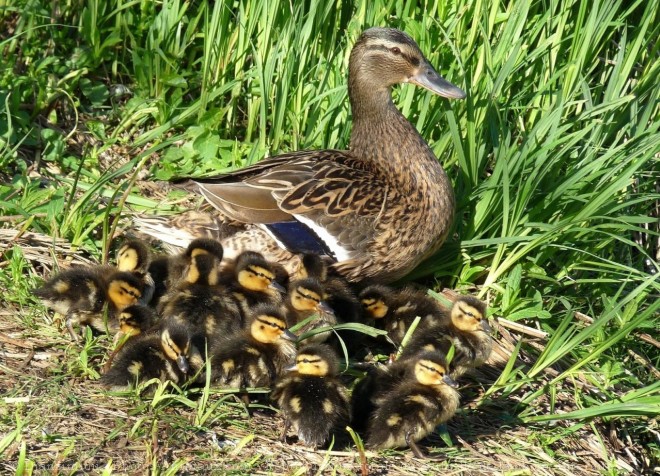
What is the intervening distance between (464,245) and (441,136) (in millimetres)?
732

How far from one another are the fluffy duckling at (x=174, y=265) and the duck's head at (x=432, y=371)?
1.23 meters

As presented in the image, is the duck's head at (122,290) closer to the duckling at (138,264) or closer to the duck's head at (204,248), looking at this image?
the duckling at (138,264)

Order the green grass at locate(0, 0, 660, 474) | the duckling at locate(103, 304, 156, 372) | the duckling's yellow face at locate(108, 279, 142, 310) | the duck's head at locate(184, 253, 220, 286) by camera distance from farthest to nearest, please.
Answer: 1. the green grass at locate(0, 0, 660, 474)
2. the duck's head at locate(184, 253, 220, 286)
3. the duckling's yellow face at locate(108, 279, 142, 310)
4. the duckling at locate(103, 304, 156, 372)

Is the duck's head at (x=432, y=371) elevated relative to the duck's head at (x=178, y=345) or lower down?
elevated

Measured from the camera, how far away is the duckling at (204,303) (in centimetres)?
467

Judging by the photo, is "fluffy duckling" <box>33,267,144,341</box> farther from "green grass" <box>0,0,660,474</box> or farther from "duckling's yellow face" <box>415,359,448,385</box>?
"duckling's yellow face" <box>415,359,448,385</box>

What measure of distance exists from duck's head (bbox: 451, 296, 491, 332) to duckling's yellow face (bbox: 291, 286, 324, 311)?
2.00 feet

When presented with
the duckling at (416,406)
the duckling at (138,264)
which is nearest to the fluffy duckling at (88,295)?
the duckling at (138,264)

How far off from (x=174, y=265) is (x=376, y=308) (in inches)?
38.4

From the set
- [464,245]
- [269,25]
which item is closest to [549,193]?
[464,245]

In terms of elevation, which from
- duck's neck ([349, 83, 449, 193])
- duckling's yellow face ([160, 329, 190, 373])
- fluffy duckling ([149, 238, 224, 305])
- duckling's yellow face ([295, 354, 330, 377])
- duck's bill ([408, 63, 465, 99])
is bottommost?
fluffy duckling ([149, 238, 224, 305])

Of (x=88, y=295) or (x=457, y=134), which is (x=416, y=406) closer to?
(x=88, y=295)

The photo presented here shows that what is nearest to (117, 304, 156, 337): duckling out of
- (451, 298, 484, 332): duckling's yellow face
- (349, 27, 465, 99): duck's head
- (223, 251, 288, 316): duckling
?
(223, 251, 288, 316): duckling

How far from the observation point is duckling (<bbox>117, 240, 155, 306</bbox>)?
4930 millimetres
